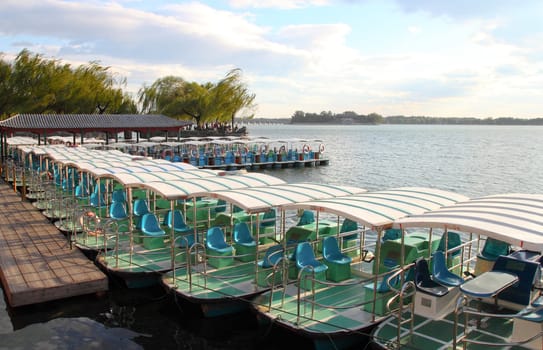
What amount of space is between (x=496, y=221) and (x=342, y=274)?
408cm

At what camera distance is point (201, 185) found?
14148 millimetres

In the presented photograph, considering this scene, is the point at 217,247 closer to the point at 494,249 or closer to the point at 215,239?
the point at 215,239

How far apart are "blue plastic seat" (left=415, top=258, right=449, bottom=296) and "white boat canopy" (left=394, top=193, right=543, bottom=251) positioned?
91 cm

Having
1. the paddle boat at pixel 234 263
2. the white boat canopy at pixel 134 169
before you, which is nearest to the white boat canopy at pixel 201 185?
the paddle boat at pixel 234 263

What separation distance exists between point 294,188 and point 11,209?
1429cm

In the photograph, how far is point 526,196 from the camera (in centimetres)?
1216

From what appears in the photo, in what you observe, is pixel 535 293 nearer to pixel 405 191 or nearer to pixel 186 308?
pixel 405 191

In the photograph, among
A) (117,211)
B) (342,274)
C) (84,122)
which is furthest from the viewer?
(84,122)

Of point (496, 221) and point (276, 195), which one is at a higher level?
point (496, 221)

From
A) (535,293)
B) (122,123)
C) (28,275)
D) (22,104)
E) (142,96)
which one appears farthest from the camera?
(142,96)

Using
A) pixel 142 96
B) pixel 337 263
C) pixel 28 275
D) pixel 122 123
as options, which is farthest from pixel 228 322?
pixel 142 96

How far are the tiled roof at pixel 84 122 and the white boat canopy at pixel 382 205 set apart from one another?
36.0 meters

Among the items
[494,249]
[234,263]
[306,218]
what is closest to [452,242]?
[494,249]

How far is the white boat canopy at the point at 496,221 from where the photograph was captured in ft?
27.4
